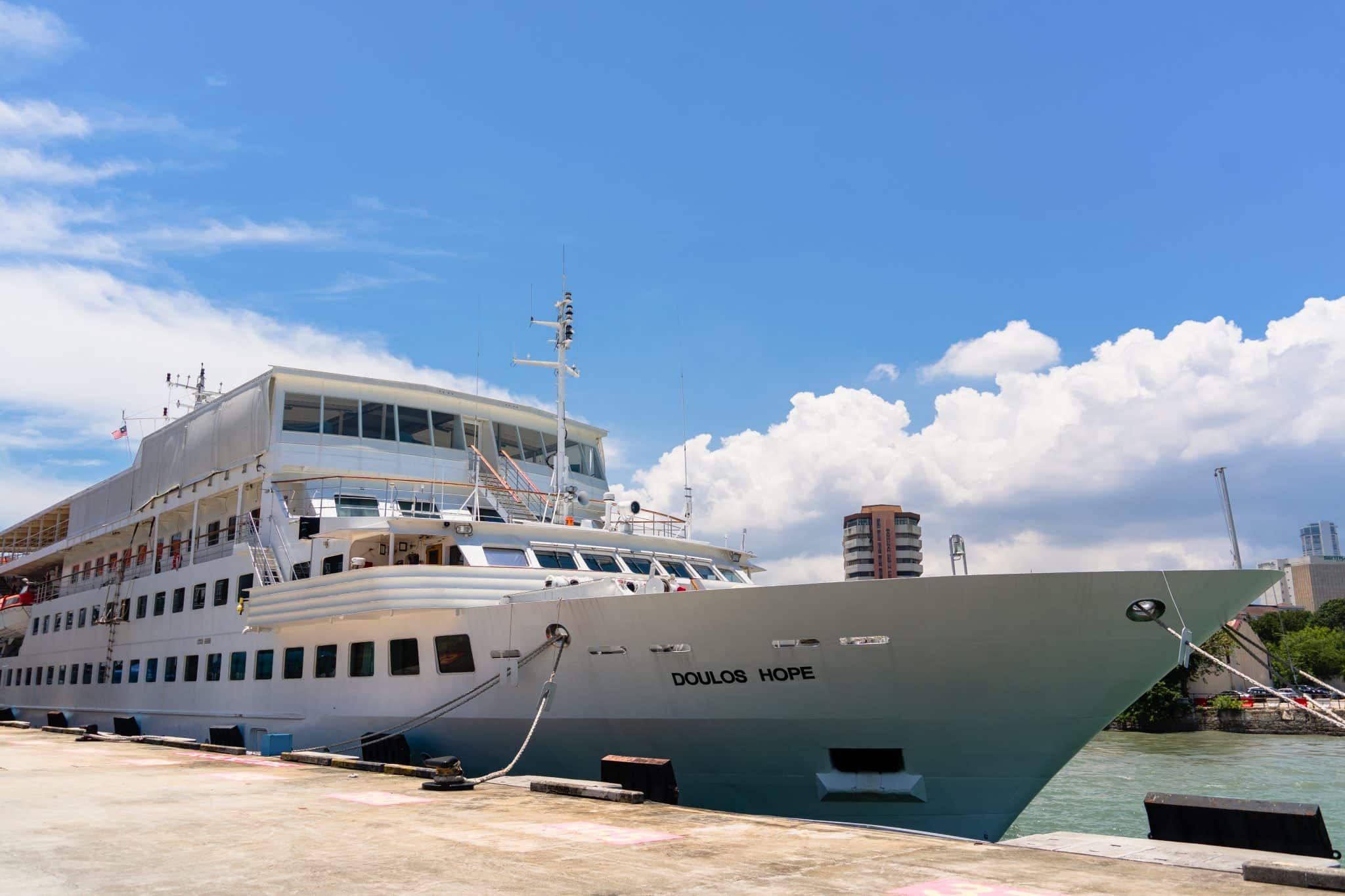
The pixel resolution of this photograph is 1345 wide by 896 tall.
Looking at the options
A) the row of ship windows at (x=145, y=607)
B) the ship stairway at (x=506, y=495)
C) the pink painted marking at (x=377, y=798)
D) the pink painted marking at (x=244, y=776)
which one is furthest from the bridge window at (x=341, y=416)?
the pink painted marking at (x=377, y=798)

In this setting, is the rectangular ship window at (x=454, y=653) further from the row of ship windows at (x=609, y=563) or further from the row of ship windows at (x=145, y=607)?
the row of ship windows at (x=145, y=607)

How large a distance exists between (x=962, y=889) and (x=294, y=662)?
1657 cm

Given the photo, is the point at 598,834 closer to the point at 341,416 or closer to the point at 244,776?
the point at 244,776

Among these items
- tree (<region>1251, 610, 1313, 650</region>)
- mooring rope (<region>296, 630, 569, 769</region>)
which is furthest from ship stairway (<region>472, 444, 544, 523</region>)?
tree (<region>1251, 610, 1313, 650</region>)

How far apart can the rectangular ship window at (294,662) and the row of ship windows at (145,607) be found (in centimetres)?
153

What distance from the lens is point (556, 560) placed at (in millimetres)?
17812

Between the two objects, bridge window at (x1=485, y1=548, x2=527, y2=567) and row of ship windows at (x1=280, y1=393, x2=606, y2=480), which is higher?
row of ship windows at (x1=280, y1=393, x2=606, y2=480)

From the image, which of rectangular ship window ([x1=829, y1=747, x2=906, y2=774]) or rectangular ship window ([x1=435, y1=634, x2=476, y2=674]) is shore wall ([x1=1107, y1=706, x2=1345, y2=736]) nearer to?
rectangular ship window ([x1=829, y1=747, x2=906, y2=774])

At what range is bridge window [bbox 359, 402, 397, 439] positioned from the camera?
22359 millimetres

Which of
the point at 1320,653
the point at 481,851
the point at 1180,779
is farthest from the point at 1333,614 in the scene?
the point at 481,851

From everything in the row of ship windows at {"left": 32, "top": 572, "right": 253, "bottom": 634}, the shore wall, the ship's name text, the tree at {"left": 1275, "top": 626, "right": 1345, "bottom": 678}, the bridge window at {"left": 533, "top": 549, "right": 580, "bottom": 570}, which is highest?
the bridge window at {"left": 533, "top": 549, "right": 580, "bottom": 570}

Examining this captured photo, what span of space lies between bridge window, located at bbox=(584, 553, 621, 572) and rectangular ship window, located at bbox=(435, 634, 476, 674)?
3.01 meters

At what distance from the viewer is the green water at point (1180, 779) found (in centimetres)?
2112

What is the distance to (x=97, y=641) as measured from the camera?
99.5ft
